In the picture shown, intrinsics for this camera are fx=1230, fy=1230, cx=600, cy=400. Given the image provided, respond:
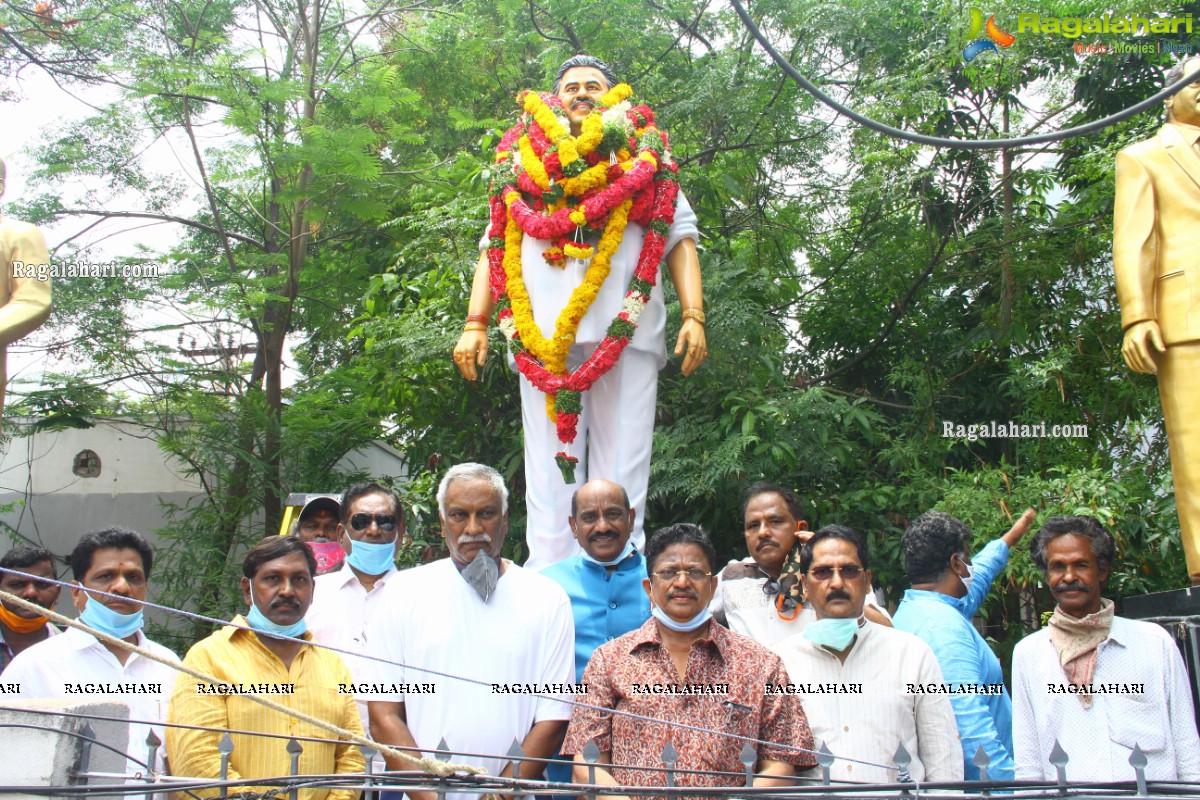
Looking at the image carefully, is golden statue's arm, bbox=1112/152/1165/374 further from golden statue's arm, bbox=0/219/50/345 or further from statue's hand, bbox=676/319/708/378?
golden statue's arm, bbox=0/219/50/345

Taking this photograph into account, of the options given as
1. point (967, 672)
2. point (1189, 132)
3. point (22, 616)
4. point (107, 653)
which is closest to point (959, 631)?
point (967, 672)

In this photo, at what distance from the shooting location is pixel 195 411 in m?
8.62

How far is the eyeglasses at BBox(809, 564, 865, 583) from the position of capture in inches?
160

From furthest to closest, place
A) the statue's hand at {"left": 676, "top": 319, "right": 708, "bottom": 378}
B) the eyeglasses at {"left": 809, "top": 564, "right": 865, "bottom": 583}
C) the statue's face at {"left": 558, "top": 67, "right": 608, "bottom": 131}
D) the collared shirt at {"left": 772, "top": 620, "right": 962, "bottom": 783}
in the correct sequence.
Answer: the statue's face at {"left": 558, "top": 67, "right": 608, "bottom": 131} → the statue's hand at {"left": 676, "top": 319, "right": 708, "bottom": 378} → the eyeglasses at {"left": 809, "top": 564, "right": 865, "bottom": 583} → the collared shirt at {"left": 772, "top": 620, "right": 962, "bottom": 783}

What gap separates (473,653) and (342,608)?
1007mm

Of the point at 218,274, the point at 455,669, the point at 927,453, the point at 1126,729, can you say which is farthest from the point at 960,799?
the point at 218,274

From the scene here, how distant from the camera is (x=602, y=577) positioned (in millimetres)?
4629

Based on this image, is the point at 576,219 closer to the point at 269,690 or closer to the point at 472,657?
the point at 472,657

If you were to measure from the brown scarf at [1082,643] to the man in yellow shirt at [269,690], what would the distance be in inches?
92.9

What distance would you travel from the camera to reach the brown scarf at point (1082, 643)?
13.4 ft

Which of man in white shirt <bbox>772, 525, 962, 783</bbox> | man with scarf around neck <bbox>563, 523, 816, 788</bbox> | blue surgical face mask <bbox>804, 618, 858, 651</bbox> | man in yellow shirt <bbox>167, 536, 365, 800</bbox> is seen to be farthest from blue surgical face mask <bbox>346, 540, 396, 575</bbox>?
blue surgical face mask <bbox>804, 618, 858, 651</bbox>

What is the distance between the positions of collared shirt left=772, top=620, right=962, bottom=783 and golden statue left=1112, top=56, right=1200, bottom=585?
1.85m

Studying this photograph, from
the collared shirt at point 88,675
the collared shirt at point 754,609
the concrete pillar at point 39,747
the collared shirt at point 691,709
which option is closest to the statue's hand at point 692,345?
the collared shirt at point 754,609

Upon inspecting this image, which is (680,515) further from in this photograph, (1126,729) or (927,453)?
(1126,729)
